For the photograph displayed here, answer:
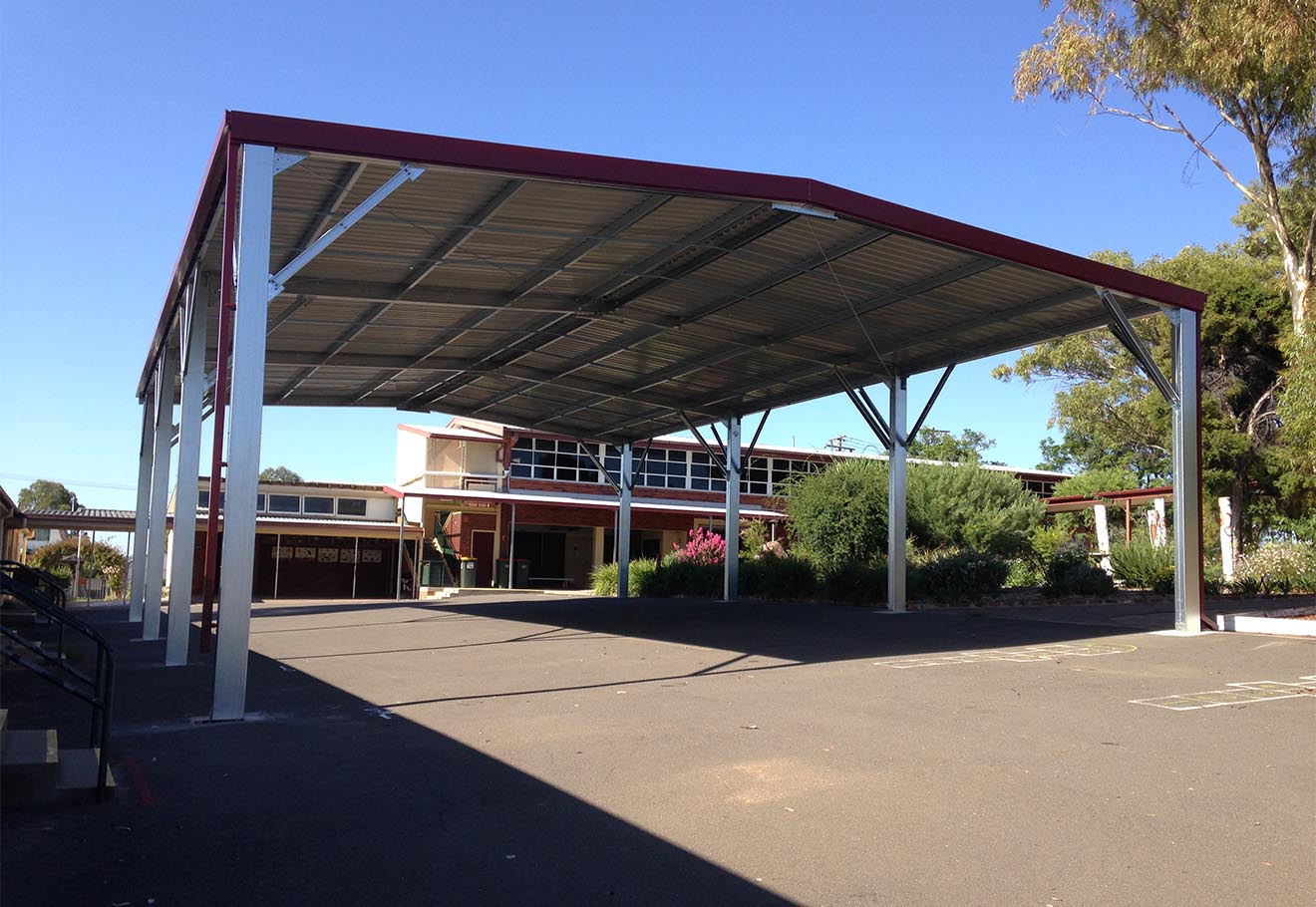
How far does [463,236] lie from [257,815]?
29.2 feet

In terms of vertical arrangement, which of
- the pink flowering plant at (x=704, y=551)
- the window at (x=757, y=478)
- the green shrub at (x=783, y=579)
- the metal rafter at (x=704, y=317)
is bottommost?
the green shrub at (x=783, y=579)

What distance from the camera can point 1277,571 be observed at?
2188 cm

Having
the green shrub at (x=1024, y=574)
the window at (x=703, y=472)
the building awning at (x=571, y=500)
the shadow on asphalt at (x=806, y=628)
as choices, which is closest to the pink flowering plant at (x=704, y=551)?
the building awning at (x=571, y=500)

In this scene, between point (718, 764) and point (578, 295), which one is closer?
point (718, 764)

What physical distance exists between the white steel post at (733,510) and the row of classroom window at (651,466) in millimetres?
13201

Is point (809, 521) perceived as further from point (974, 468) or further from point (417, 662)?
point (417, 662)

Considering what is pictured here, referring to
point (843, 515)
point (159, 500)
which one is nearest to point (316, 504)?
point (843, 515)

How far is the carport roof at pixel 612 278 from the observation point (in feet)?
36.8

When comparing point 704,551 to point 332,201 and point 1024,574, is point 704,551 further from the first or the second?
point 332,201

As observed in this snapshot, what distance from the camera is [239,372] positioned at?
8812 millimetres

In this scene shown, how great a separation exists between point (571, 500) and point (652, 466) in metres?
4.87

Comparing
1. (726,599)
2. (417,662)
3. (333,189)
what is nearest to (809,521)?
(726,599)

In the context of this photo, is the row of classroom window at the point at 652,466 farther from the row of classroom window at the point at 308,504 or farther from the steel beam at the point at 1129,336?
the steel beam at the point at 1129,336

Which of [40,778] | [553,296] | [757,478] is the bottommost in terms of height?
[40,778]
